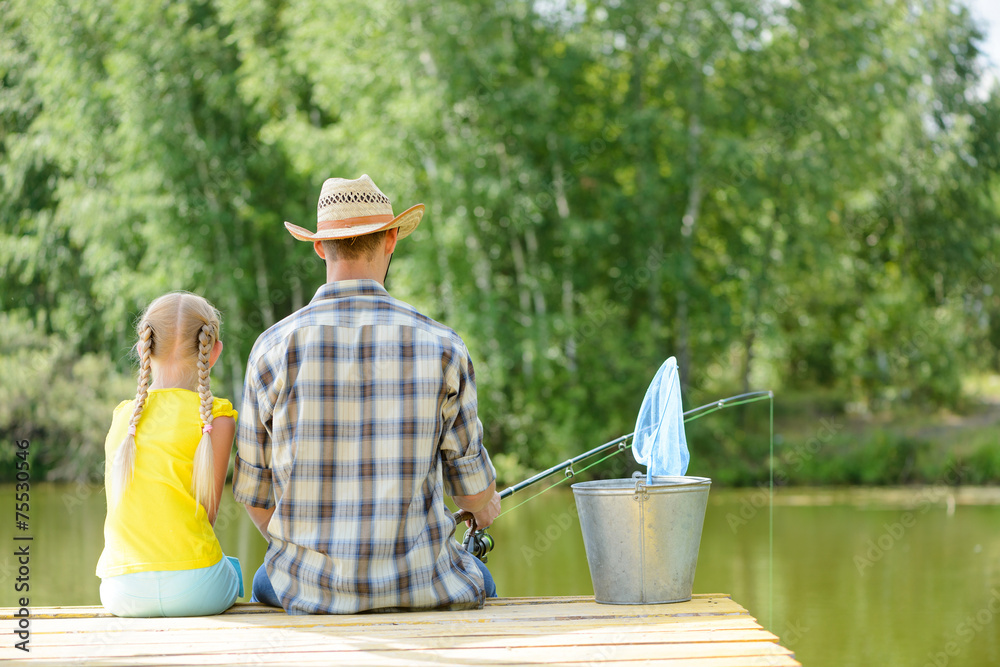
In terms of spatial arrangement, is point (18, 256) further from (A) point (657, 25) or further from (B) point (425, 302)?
(A) point (657, 25)

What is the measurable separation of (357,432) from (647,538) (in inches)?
28.7

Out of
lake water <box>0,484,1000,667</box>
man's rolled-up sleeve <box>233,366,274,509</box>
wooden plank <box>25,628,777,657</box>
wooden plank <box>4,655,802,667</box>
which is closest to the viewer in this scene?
wooden plank <box>4,655,802,667</box>

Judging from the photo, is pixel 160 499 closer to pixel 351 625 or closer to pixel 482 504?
pixel 351 625

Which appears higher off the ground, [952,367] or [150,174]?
[150,174]

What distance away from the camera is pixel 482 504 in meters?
2.44

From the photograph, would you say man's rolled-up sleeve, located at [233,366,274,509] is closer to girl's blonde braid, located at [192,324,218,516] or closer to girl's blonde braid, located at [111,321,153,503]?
girl's blonde braid, located at [192,324,218,516]

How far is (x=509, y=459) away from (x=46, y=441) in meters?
5.71

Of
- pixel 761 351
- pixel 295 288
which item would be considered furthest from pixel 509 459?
pixel 761 351

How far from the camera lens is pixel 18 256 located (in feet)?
48.0

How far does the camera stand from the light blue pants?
2.39m

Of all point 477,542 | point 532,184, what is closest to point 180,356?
point 477,542

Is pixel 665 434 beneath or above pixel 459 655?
above

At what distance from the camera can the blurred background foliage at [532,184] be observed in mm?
12141

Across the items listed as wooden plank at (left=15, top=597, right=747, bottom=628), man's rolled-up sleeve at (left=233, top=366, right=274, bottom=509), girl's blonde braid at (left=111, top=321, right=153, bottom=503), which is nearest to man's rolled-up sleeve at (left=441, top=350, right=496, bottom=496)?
wooden plank at (left=15, top=597, right=747, bottom=628)
